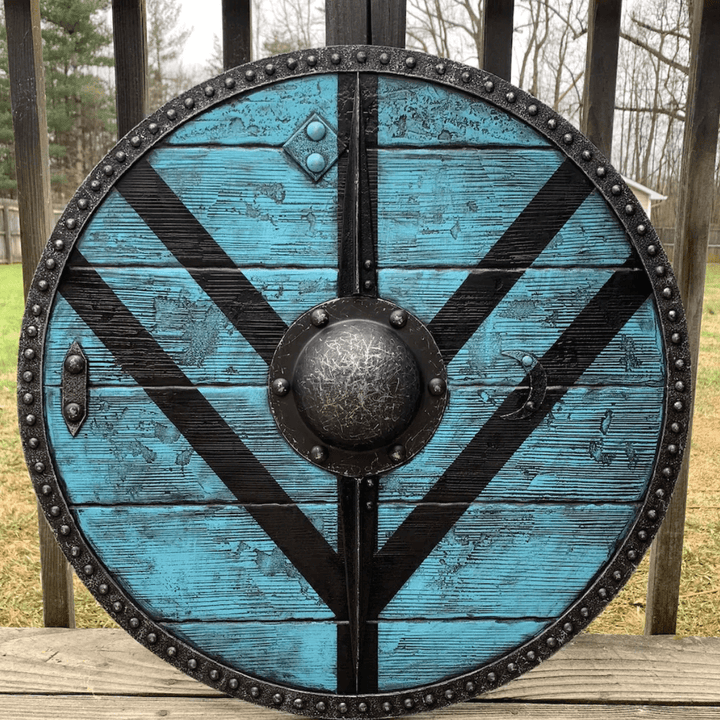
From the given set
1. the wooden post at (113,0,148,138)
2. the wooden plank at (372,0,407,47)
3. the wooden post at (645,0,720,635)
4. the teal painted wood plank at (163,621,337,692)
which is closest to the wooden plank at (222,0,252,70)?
the wooden post at (113,0,148,138)

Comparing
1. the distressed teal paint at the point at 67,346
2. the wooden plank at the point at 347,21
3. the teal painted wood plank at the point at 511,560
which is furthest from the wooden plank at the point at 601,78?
the distressed teal paint at the point at 67,346

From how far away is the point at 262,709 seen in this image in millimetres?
1085

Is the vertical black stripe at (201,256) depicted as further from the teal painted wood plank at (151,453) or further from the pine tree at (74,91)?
the pine tree at (74,91)

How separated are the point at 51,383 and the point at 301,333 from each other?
38 centimetres

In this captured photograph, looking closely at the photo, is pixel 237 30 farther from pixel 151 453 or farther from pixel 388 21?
pixel 151 453

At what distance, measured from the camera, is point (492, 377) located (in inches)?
37.1

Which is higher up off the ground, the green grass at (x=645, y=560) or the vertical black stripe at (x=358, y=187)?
the vertical black stripe at (x=358, y=187)

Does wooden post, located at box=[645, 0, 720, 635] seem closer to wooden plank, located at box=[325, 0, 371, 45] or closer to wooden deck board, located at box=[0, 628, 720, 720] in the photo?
wooden deck board, located at box=[0, 628, 720, 720]

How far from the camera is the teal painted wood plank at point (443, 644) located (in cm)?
99

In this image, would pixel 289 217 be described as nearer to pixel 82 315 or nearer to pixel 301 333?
pixel 301 333

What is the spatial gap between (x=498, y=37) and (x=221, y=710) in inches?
54.9

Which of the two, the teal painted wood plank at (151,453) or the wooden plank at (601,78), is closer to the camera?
the teal painted wood plank at (151,453)

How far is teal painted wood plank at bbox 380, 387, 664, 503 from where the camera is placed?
947mm

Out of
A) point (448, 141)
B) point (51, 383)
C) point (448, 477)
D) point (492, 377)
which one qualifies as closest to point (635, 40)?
point (448, 141)
